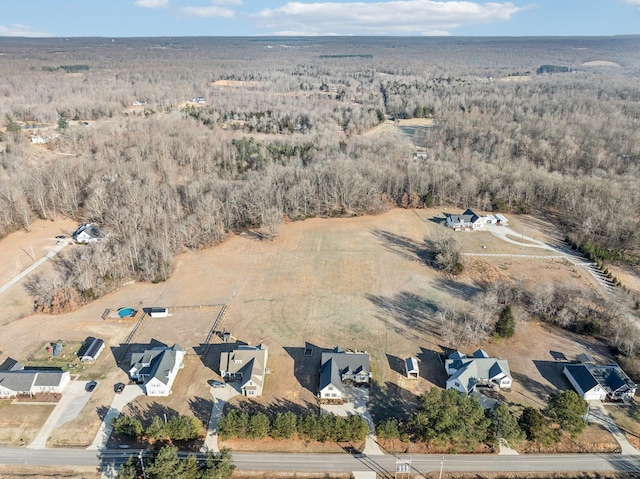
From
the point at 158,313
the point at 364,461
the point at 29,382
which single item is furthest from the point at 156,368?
the point at 364,461

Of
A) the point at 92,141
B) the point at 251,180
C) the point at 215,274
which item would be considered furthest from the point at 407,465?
the point at 92,141

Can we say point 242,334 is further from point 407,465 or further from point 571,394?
point 571,394

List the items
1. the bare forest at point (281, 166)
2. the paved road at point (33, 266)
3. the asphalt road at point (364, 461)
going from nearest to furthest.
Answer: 1. the asphalt road at point (364, 461)
2. the paved road at point (33, 266)
3. the bare forest at point (281, 166)

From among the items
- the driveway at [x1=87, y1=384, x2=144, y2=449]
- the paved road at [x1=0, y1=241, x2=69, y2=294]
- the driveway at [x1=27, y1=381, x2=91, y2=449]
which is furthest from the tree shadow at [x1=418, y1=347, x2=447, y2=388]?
the paved road at [x1=0, y1=241, x2=69, y2=294]

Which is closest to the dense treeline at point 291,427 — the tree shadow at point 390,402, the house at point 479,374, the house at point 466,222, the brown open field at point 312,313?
the tree shadow at point 390,402

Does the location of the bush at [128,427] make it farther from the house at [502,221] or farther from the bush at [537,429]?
the house at [502,221]

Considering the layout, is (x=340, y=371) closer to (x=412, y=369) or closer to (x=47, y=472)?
(x=412, y=369)

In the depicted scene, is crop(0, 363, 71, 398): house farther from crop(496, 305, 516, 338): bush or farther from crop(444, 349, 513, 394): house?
crop(496, 305, 516, 338): bush
